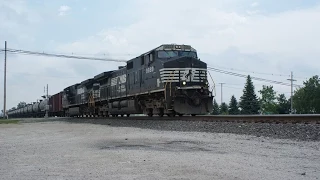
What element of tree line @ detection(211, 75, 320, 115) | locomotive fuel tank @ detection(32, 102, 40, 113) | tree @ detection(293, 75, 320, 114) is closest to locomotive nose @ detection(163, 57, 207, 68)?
tree line @ detection(211, 75, 320, 115)

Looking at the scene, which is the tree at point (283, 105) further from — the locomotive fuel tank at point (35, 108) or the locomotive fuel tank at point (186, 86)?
the locomotive fuel tank at point (186, 86)

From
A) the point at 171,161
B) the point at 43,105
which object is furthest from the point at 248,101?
the point at 171,161

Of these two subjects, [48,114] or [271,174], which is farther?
[48,114]

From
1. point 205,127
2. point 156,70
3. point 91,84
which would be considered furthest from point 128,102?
point 91,84

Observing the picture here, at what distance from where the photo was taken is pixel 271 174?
5.78m

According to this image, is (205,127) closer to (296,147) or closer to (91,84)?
(296,147)

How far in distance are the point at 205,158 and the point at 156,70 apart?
12834 mm

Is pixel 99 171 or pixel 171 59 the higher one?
pixel 171 59

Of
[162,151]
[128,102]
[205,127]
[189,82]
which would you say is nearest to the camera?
[162,151]

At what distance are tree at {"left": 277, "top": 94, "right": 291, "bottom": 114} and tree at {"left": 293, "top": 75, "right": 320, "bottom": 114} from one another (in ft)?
9.74

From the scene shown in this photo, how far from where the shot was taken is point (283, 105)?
9250cm

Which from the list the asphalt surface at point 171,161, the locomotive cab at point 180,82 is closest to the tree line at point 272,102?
the locomotive cab at point 180,82

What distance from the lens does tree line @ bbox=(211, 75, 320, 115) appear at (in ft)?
190

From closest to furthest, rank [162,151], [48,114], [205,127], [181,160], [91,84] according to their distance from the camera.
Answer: [181,160] < [162,151] < [205,127] < [91,84] < [48,114]
